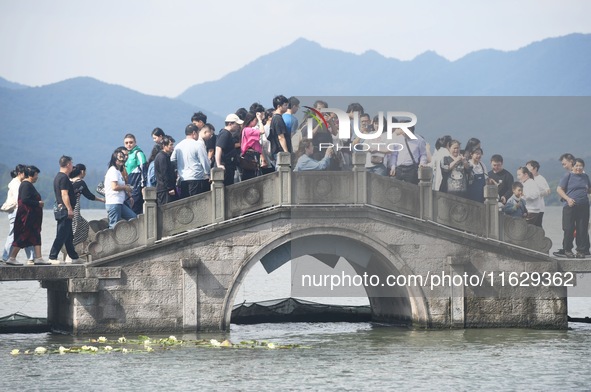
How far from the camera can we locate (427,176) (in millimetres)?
27719

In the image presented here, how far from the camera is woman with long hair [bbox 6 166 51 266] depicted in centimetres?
2673

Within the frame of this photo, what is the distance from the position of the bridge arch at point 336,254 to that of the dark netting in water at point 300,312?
348 cm

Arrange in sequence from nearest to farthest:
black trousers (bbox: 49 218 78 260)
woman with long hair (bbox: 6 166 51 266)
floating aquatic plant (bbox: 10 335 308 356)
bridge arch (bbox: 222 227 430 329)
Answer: floating aquatic plant (bbox: 10 335 308 356) < woman with long hair (bbox: 6 166 51 266) < black trousers (bbox: 49 218 78 260) < bridge arch (bbox: 222 227 430 329)

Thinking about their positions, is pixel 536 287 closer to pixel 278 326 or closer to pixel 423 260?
pixel 423 260

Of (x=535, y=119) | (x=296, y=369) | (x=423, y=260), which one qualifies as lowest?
(x=296, y=369)

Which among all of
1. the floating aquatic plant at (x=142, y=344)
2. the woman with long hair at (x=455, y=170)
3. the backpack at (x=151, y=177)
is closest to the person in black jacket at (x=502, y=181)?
the woman with long hair at (x=455, y=170)

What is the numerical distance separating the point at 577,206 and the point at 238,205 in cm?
693

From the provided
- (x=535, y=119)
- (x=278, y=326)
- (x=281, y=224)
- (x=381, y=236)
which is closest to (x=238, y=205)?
(x=281, y=224)

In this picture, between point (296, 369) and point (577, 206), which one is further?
point (577, 206)

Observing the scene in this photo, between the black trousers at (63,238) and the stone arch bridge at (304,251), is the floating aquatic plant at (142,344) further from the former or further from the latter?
the black trousers at (63,238)

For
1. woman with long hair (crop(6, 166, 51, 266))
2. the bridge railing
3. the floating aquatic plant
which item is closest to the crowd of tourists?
woman with long hair (crop(6, 166, 51, 266))

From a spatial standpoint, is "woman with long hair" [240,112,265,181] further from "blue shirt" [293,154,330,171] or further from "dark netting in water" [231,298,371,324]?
"dark netting in water" [231,298,371,324]

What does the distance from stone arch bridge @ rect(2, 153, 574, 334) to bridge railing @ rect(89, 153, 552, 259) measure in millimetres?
19

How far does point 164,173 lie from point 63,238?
2289 millimetres
